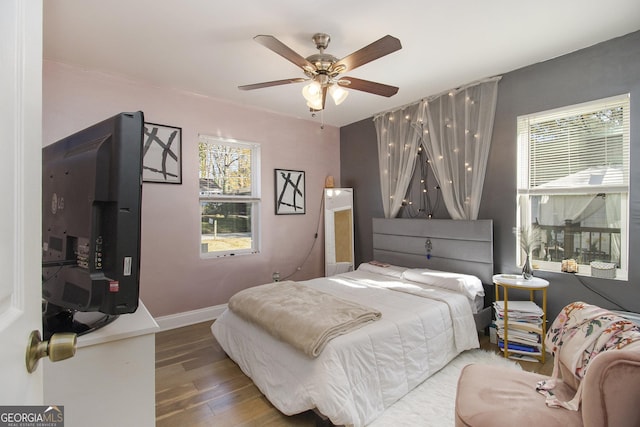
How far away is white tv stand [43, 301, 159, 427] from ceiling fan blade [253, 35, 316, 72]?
163 centimetres

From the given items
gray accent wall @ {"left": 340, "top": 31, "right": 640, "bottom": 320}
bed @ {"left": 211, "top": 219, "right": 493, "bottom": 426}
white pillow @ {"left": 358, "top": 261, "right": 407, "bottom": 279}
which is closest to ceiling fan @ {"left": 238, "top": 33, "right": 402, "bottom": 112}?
gray accent wall @ {"left": 340, "top": 31, "right": 640, "bottom": 320}

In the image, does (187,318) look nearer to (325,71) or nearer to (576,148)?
(325,71)

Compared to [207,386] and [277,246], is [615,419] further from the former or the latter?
[277,246]

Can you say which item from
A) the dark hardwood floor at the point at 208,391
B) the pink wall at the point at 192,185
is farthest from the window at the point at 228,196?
the dark hardwood floor at the point at 208,391

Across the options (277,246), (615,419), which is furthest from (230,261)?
(615,419)

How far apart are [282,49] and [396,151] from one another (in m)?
2.48

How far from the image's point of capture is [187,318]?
11.5 feet

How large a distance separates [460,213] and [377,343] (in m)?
2.01

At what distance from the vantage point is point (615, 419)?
3.43ft

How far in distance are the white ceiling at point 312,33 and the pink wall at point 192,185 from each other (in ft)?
0.73

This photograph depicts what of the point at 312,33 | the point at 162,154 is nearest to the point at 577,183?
the point at 312,33

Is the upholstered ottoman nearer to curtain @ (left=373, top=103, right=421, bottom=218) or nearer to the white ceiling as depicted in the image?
the white ceiling

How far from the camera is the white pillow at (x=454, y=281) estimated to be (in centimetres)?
286

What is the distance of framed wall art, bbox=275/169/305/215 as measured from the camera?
4.21 metres
